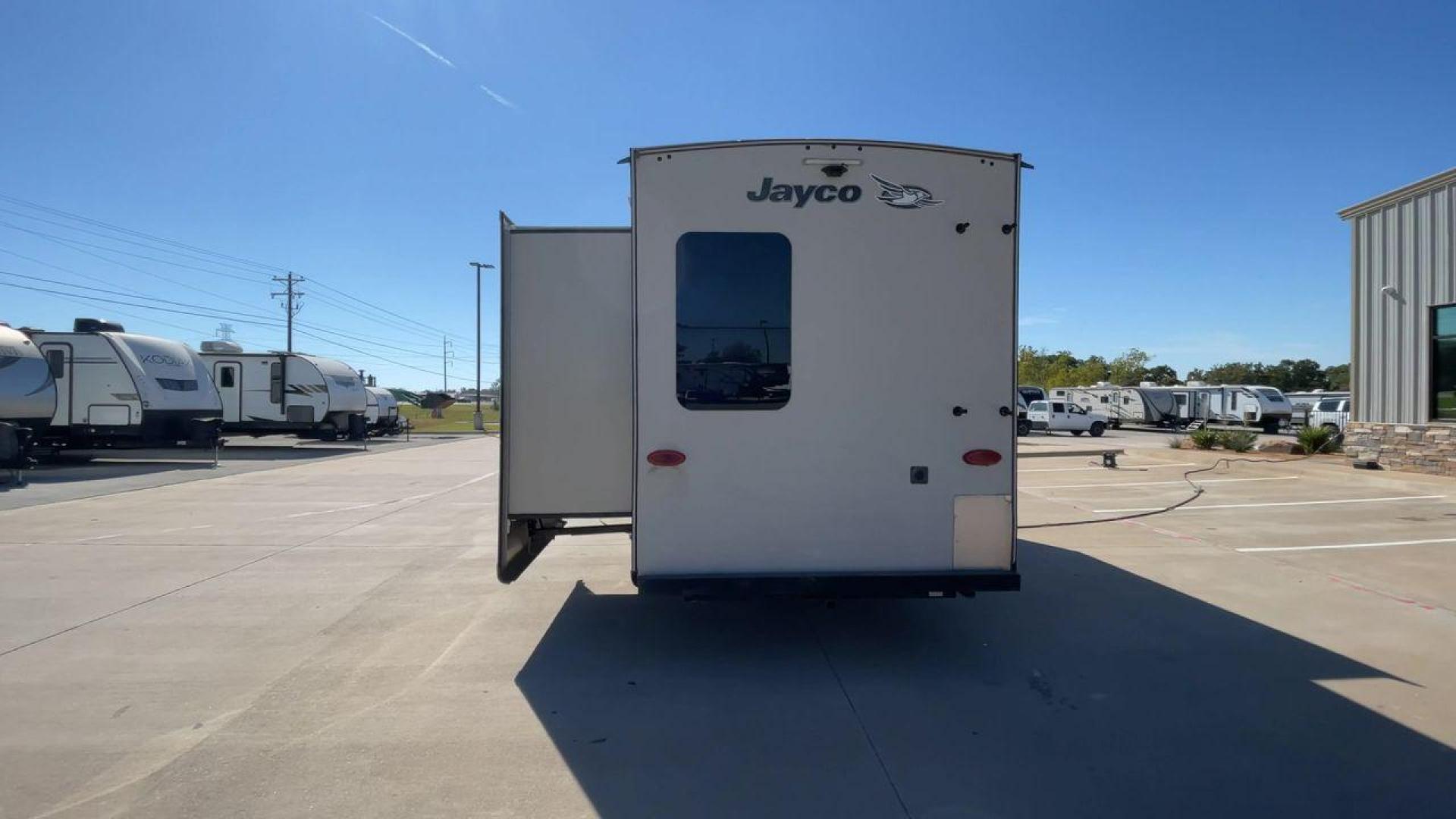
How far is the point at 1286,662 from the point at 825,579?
120 inches

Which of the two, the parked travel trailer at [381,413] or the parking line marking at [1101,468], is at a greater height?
the parked travel trailer at [381,413]

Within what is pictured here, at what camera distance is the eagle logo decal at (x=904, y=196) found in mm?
4746

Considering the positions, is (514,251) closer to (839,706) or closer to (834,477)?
(834,477)

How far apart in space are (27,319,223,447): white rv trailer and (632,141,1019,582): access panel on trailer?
1916 centimetres

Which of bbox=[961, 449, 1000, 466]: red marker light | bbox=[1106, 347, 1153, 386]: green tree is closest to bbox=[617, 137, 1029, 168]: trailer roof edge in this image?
bbox=[961, 449, 1000, 466]: red marker light

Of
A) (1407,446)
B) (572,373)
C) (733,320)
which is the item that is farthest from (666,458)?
(1407,446)

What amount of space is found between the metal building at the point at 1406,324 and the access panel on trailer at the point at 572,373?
51.2 ft

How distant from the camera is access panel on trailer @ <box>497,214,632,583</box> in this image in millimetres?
5207

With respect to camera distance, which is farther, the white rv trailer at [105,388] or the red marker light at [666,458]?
the white rv trailer at [105,388]

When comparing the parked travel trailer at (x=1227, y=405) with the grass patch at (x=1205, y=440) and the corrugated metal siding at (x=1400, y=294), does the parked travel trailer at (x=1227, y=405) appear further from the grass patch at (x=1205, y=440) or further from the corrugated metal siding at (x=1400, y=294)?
the corrugated metal siding at (x=1400, y=294)

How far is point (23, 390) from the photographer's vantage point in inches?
635

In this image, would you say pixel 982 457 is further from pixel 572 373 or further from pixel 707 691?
pixel 572 373

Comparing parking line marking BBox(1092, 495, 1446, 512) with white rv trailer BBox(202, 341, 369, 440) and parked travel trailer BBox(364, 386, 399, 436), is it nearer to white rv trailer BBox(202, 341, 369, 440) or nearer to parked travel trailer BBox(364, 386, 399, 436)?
white rv trailer BBox(202, 341, 369, 440)

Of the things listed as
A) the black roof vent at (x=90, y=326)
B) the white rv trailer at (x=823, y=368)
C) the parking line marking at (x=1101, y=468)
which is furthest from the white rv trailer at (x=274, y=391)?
the white rv trailer at (x=823, y=368)
